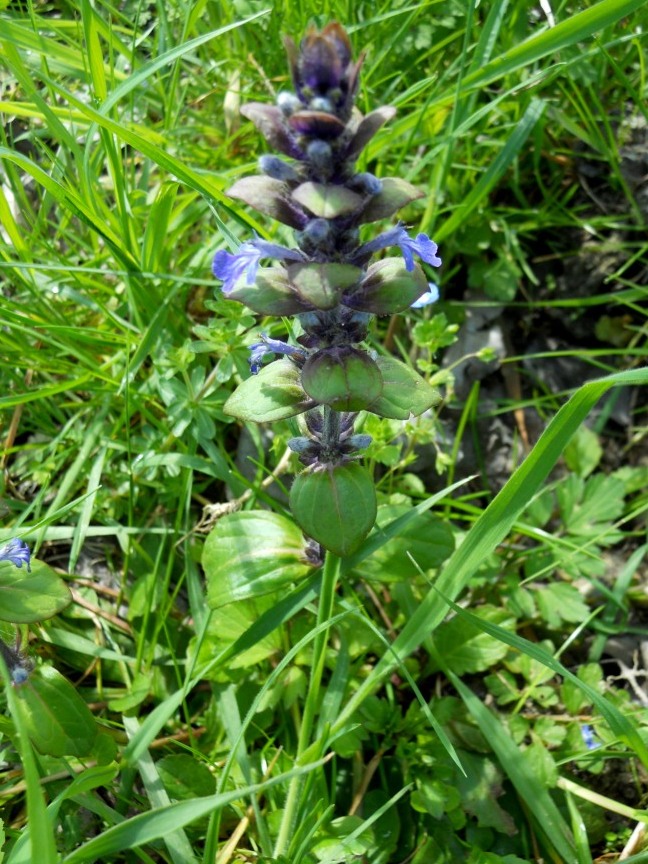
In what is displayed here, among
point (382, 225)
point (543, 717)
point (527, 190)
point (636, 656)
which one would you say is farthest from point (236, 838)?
point (527, 190)

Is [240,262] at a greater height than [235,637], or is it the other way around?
[240,262]

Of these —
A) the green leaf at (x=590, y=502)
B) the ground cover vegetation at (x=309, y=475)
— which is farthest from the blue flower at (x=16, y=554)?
the green leaf at (x=590, y=502)

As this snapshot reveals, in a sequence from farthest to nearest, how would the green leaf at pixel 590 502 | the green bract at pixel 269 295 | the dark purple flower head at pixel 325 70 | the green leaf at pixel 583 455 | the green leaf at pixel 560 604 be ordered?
the green leaf at pixel 583 455
the green leaf at pixel 590 502
the green leaf at pixel 560 604
the green bract at pixel 269 295
the dark purple flower head at pixel 325 70

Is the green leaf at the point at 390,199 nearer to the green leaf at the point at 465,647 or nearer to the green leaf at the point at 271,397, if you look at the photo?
the green leaf at the point at 271,397

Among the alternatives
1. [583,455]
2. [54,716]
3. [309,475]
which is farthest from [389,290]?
[583,455]

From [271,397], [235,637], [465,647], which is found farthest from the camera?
[465,647]

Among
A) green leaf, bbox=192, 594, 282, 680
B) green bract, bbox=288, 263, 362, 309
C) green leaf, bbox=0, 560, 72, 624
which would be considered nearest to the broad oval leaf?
green leaf, bbox=192, 594, 282, 680

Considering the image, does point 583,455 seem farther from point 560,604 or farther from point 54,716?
point 54,716
